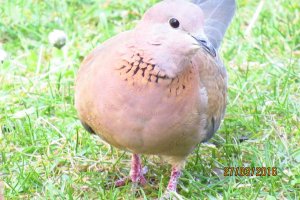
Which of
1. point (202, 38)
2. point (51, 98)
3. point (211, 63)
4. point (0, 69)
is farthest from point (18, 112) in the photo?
point (202, 38)

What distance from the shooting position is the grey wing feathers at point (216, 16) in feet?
14.6

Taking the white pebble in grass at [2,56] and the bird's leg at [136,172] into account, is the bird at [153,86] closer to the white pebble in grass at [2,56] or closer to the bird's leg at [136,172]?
the bird's leg at [136,172]

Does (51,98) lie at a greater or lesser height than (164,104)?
lesser

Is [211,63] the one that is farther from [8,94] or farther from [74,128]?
[8,94]

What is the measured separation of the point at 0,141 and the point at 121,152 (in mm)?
665

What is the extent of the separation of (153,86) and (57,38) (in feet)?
6.51

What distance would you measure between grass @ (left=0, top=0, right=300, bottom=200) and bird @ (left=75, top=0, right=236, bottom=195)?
0.40 metres

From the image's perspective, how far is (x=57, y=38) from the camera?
5.07 meters

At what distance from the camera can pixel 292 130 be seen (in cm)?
419

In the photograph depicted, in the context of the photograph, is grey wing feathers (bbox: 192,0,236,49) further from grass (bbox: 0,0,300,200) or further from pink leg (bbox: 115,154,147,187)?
pink leg (bbox: 115,154,147,187)

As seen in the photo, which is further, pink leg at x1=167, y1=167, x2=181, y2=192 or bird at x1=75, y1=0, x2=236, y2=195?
pink leg at x1=167, y1=167, x2=181, y2=192

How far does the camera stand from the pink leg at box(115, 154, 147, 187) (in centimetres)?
381

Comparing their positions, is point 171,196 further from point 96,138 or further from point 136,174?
point 96,138
